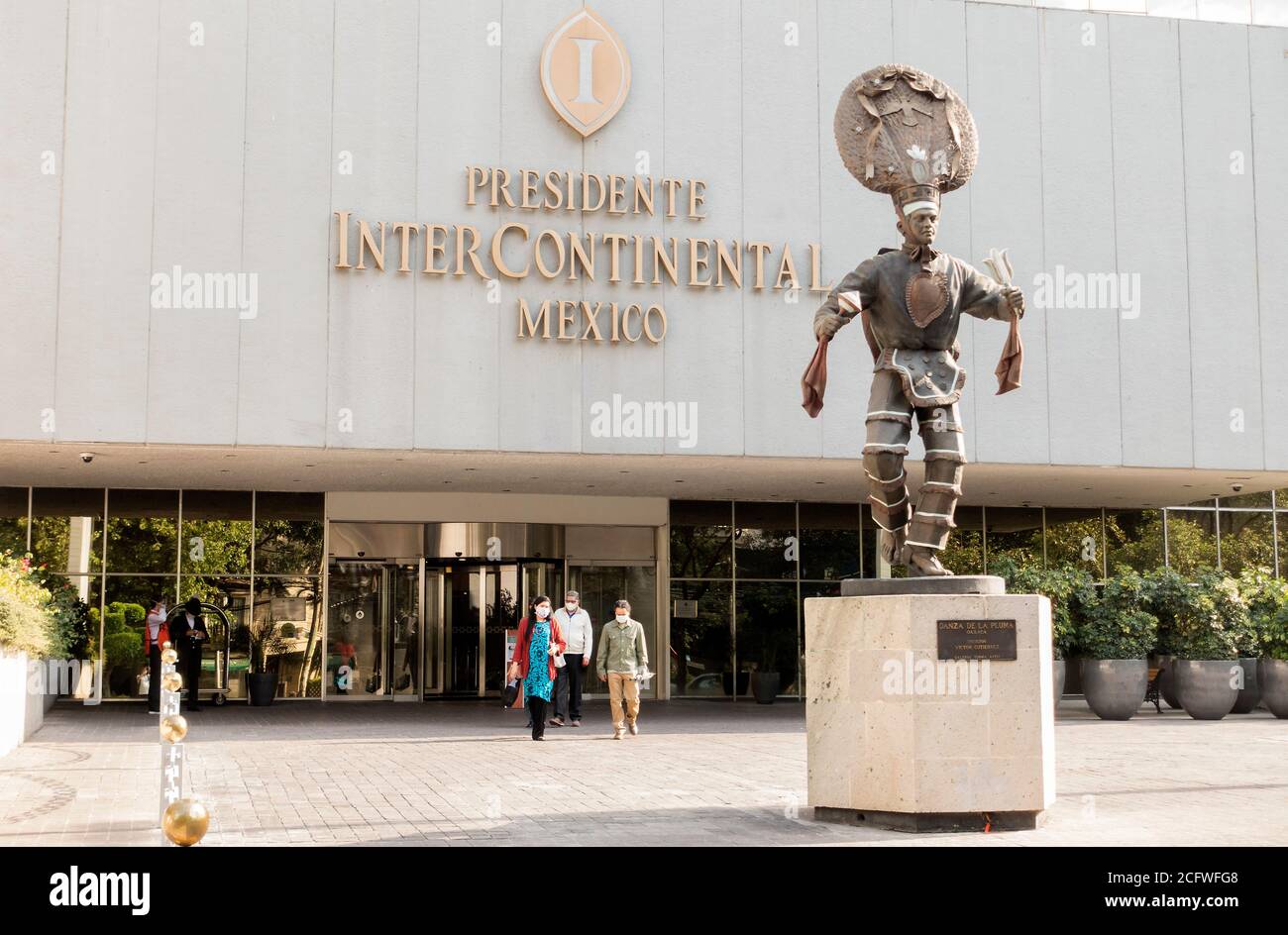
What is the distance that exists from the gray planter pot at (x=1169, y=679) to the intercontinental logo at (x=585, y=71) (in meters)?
12.6

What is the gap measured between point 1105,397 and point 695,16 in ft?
29.6

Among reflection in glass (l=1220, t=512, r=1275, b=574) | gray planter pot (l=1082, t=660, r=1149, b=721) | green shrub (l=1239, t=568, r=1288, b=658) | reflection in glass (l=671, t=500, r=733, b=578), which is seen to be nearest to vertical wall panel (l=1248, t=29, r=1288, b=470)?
green shrub (l=1239, t=568, r=1288, b=658)

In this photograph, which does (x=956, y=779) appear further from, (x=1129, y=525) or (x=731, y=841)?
(x=1129, y=525)

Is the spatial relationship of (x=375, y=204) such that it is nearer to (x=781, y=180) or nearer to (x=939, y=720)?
(x=781, y=180)

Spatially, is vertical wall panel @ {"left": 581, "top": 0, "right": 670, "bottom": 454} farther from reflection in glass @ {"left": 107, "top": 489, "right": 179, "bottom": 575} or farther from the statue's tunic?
the statue's tunic

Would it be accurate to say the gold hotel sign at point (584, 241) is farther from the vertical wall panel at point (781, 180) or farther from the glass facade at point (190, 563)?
the glass facade at point (190, 563)

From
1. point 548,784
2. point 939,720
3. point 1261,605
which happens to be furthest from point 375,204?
point 1261,605

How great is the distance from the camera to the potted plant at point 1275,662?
21547mm

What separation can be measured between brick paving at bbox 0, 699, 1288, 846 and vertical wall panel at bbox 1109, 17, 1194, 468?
497 cm

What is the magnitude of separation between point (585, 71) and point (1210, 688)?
13637mm

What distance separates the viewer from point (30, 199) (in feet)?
61.7

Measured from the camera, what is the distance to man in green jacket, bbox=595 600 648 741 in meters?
17.2

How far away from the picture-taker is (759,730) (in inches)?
750

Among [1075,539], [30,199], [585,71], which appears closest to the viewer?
[30,199]
